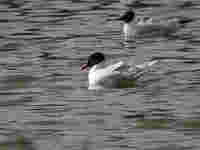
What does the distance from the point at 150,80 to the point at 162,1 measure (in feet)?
29.3

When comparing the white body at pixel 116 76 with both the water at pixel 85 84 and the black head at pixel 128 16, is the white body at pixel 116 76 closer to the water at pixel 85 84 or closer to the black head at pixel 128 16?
the water at pixel 85 84

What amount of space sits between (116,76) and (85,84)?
2.53 feet

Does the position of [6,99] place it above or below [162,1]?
below

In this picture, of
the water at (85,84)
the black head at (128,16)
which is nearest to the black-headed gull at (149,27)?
the black head at (128,16)

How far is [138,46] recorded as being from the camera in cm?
2222

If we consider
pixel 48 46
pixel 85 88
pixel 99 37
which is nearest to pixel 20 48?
pixel 48 46

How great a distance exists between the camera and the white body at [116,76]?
17922 millimetres

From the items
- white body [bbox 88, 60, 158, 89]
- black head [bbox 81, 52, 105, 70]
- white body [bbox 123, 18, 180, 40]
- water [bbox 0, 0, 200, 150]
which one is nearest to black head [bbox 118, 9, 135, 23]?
white body [bbox 123, 18, 180, 40]

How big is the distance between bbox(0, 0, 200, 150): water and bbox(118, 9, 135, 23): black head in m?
0.40

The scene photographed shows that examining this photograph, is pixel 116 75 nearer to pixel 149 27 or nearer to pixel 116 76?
pixel 116 76

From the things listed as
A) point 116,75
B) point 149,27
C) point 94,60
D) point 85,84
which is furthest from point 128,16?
point 116,75

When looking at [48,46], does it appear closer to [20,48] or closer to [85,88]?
[20,48]

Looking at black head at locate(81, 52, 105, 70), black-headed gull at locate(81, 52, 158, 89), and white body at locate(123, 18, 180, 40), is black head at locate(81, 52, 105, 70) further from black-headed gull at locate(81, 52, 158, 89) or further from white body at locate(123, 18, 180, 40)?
white body at locate(123, 18, 180, 40)

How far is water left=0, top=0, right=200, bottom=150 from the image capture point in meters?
13.8
